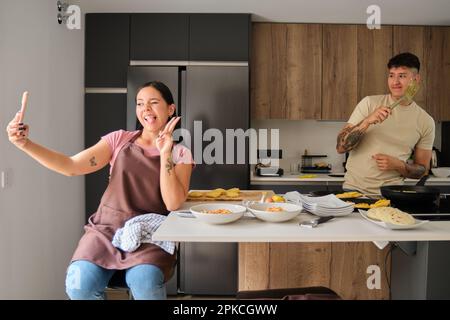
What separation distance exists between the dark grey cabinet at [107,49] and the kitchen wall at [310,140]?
5.30 ft

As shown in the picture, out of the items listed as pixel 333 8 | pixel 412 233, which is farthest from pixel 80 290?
pixel 333 8

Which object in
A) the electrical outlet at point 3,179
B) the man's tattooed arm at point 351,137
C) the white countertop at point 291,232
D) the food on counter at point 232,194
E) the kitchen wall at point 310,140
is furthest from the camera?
the kitchen wall at point 310,140

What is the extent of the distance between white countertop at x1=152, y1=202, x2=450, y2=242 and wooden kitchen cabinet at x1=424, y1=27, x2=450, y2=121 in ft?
8.03

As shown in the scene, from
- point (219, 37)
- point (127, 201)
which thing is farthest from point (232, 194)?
point (219, 37)

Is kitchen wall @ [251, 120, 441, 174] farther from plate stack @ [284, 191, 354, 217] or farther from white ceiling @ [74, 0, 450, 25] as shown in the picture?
plate stack @ [284, 191, 354, 217]

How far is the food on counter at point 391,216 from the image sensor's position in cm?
122

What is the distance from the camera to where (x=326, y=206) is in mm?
1403

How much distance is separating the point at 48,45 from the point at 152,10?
0.94 metres

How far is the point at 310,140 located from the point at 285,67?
31.8 inches

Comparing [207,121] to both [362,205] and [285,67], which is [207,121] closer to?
[285,67]

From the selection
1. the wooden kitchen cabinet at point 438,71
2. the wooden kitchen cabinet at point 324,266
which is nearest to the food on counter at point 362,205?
the wooden kitchen cabinet at point 324,266

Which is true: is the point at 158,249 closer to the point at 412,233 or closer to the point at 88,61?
the point at 412,233

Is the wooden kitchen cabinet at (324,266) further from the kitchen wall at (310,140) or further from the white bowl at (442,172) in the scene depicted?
the kitchen wall at (310,140)

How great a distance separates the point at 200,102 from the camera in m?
2.95
